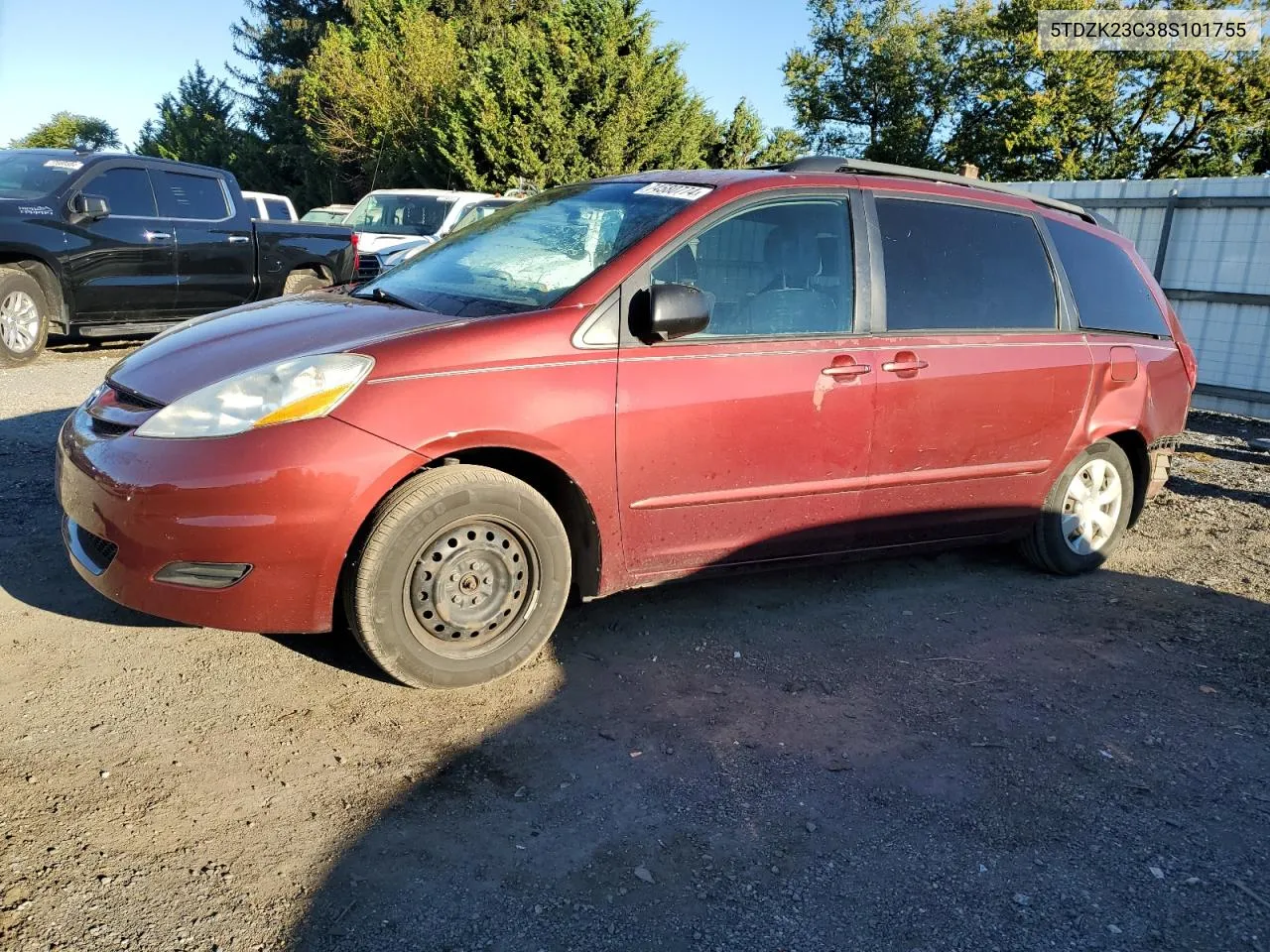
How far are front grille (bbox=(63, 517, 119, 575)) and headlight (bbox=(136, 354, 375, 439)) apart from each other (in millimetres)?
403

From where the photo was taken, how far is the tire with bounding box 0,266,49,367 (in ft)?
27.4

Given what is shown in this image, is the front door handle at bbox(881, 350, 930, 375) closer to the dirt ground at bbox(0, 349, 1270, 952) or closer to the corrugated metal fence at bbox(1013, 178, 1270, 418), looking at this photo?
the dirt ground at bbox(0, 349, 1270, 952)

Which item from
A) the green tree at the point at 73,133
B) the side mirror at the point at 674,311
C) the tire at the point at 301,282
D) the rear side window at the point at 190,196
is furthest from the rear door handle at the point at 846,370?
the green tree at the point at 73,133

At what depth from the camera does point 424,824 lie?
2631 millimetres

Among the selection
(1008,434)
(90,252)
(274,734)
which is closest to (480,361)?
(274,734)

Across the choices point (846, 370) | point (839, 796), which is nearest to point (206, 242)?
point (846, 370)

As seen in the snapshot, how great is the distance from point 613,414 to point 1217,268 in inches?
Result: 332

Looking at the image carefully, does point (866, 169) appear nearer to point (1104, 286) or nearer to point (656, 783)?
point (1104, 286)

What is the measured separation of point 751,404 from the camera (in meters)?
3.69

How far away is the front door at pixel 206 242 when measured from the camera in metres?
9.70

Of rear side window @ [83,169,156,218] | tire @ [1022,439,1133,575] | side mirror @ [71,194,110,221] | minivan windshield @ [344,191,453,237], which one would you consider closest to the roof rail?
tire @ [1022,439,1133,575]

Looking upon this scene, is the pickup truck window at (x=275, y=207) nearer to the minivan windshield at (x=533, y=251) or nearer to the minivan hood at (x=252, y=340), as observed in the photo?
the minivan windshield at (x=533, y=251)

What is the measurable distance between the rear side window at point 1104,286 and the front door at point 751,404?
1441 millimetres

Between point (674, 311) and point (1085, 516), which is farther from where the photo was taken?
point (1085, 516)
